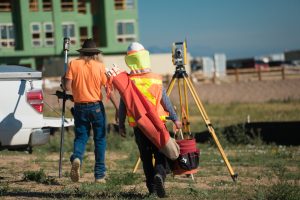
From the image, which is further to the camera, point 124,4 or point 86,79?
point 124,4

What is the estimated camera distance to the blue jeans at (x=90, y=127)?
31.3ft

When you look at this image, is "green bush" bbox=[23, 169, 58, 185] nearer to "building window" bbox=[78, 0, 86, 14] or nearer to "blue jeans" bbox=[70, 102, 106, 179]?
"blue jeans" bbox=[70, 102, 106, 179]

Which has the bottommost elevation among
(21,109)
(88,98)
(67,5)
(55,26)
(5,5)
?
(21,109)

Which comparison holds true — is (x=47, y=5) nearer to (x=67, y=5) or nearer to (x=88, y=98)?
(x=67, y=5)

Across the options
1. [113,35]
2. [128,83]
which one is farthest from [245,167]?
[113,35]

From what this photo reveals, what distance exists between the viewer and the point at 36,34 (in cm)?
5912

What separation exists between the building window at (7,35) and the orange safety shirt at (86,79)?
163 ft

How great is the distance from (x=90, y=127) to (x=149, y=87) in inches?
65.5

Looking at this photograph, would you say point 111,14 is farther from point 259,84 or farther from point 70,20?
point 259,84

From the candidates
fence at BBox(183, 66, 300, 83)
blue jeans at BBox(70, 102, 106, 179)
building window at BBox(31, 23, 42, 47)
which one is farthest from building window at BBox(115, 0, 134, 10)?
blue jeans at BBox(70, 102, 106, 179)

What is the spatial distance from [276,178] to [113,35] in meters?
50.3

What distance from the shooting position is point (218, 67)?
84312 millimetres

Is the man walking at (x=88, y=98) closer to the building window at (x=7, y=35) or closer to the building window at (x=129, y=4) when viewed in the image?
the building window at (x=7, y=35)

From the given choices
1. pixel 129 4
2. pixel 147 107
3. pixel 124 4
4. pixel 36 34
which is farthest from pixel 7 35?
pixel 147 107
